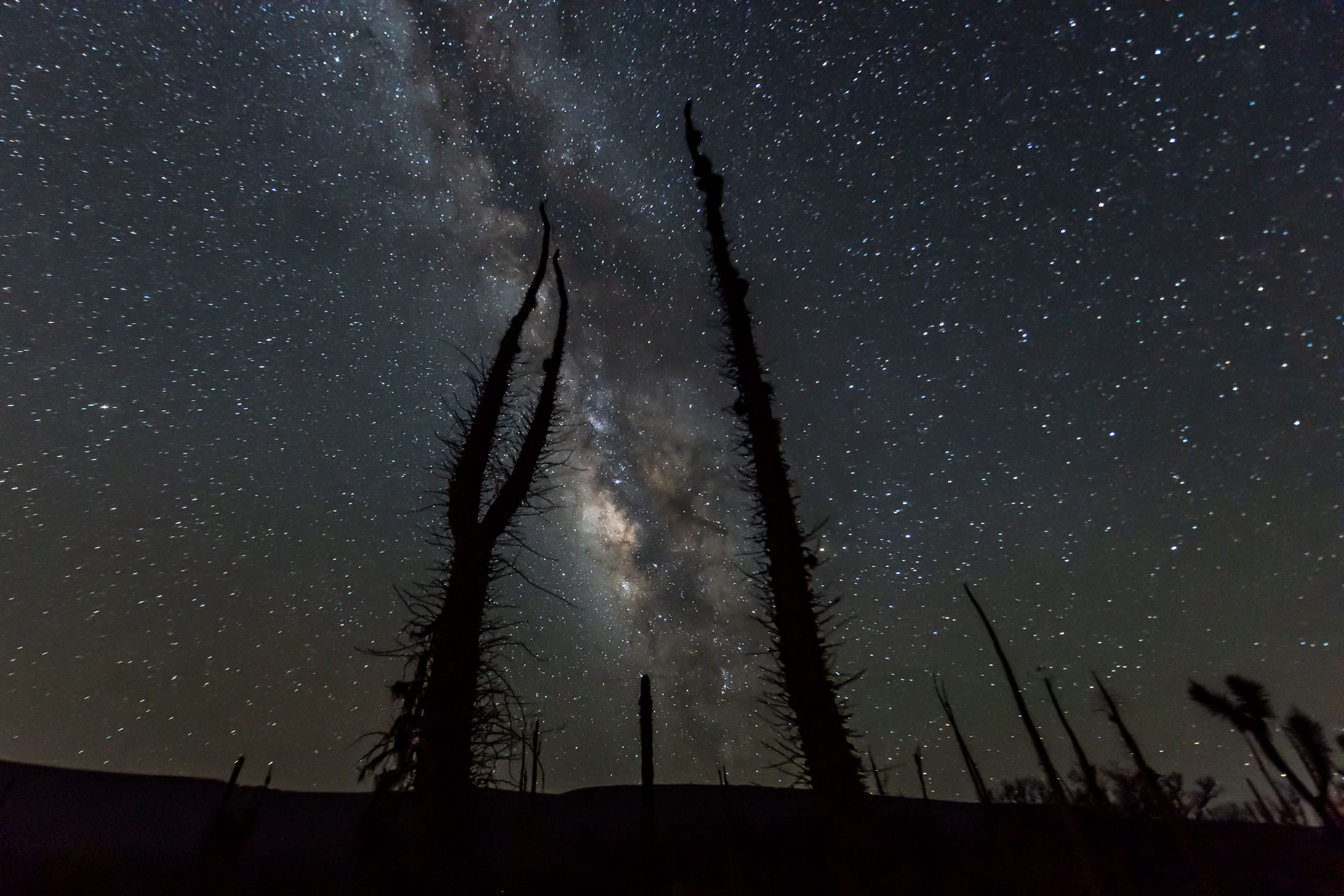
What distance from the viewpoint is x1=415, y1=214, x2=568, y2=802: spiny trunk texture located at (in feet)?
12.2

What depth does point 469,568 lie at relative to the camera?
171 inches

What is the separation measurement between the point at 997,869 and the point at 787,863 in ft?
18.7

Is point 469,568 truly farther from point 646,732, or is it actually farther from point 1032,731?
point 1032,731

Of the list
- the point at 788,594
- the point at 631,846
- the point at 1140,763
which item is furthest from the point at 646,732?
the point at 1140,763

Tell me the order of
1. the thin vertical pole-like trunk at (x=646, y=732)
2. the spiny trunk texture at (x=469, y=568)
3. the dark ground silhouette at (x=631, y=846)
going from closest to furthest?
1. the spiny trunk texture at (x=469, y=568)
2. the thin vertical pole-like trunk at (x=646, y=732)
3. the dark ground silhouette at (x=631, y=846)

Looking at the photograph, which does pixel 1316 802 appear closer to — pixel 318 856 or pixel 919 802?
pixel 919 802

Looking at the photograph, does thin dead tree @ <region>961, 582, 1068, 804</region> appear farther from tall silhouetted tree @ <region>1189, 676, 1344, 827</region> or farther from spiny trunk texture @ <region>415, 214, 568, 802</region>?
spiny trunk texture @ <region>415, 214, 568, 802</region>

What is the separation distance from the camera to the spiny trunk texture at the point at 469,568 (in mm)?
3717

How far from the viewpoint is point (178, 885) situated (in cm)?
1709

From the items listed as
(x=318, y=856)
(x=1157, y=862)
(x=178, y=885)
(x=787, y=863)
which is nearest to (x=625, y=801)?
(x=318, y=856)

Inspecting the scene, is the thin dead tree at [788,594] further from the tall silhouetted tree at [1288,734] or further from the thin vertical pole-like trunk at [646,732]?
the tall silhouetted tree at [1288,734]

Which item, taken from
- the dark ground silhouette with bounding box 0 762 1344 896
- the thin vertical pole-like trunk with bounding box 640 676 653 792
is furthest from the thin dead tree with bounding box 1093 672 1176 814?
the thin vertical pole-like trunk with bounding box 640 676 653 792

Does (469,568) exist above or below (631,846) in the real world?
above

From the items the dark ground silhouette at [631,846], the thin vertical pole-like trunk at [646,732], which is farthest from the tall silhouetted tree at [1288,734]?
the thin vertical pole-like trunk at [646,732]
